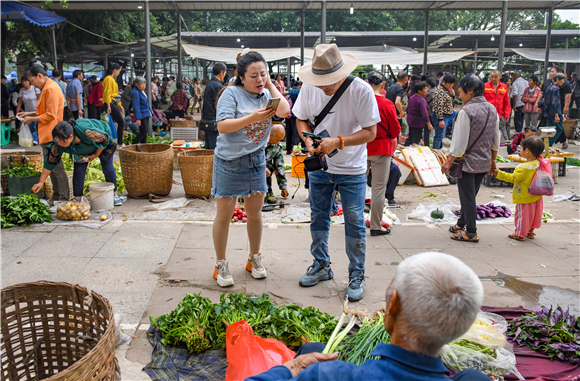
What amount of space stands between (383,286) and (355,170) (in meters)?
1.16

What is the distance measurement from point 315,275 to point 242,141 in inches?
54.6

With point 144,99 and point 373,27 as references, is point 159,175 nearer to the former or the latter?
point 144,99

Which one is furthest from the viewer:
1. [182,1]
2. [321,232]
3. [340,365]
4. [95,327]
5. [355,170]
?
[182,1]

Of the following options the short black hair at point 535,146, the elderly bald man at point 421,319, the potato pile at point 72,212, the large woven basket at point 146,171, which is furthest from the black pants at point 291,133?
the elderly bald man at point 421,319

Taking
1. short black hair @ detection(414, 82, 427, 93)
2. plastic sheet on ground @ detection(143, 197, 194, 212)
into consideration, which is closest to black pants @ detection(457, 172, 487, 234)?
plastic sheet on ground @ detection(143, 197, 194, 212)

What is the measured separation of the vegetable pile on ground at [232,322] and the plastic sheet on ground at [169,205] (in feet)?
11.4

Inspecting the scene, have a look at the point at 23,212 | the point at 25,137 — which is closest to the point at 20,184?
the point at 23,212

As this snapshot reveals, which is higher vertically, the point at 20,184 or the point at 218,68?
the point at 218,68

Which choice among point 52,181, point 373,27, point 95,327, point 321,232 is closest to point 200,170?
point 52,181

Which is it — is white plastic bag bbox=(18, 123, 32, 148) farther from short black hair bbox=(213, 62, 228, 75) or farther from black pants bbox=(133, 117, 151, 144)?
short black hair bbox=(213, 62, 228, 75)

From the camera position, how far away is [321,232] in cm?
418

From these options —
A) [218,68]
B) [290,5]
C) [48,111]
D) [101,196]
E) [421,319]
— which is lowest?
[101,196]

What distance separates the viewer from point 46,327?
106 inches

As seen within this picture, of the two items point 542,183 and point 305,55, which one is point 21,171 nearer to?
point 542,183
